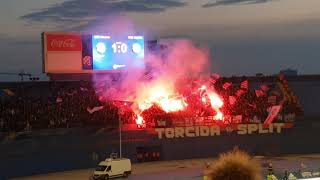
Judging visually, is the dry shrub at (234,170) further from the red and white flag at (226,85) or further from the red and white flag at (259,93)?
the red and white flag at (259,93)

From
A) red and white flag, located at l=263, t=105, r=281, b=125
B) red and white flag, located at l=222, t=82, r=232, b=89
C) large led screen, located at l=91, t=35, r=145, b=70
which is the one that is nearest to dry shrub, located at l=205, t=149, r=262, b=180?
large led screen, located at l=91, t=35, r=145, b=70

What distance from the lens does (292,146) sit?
5138cm

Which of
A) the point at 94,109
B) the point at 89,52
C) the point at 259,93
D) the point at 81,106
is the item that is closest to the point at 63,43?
the point at 89,52

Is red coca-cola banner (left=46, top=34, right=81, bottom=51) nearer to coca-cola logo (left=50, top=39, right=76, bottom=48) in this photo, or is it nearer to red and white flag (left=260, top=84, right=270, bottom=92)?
coca-cola logo (left=50, top=39, right=76, bottom=48)

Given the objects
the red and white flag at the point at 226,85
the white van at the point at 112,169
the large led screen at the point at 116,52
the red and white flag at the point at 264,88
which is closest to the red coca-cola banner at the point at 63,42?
the large led screen at the point at 116,52

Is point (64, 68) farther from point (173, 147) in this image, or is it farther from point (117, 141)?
point (173, 147)

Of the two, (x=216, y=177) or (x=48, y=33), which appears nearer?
(x=216, y=177)

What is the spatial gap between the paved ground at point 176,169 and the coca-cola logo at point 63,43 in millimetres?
10466

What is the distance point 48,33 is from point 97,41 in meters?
4.22

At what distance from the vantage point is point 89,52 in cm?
4834

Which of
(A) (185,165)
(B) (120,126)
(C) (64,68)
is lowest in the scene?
(A) (185,165)

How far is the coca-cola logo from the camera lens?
154 ft

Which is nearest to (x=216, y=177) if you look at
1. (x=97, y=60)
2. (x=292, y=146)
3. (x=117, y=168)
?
(x=117, y=168)

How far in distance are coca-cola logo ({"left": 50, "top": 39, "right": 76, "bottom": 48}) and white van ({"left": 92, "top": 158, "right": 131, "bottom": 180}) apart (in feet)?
40.7
